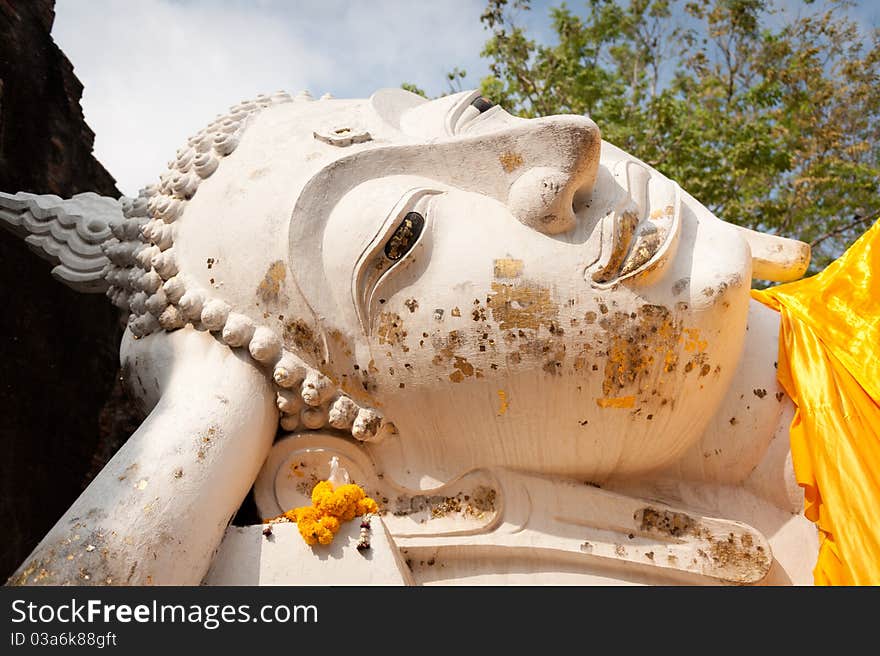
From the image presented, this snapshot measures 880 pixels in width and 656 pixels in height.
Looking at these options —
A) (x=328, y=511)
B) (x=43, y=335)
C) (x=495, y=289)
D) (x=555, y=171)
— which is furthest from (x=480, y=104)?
(x=43, y=335)

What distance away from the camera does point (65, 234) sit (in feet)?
10.0

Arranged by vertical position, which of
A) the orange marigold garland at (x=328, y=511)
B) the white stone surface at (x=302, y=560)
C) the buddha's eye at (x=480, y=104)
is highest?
the buddha's eye at (x=480, y=104)

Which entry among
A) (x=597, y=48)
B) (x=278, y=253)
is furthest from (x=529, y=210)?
(x=597, y=48)

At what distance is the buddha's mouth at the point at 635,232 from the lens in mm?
2449

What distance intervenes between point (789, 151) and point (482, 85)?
3685 millimetres

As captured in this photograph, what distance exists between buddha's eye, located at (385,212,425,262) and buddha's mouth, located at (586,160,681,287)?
55cm

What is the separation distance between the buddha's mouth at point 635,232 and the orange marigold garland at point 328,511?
0.97 metres

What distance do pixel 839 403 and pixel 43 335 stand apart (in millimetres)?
3473

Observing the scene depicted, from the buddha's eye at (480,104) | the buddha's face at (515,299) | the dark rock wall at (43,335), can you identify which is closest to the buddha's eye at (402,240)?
the buddha's face at (515,299)

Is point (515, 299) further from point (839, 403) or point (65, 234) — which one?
point (65, 234)

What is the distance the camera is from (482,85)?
31.1 feet

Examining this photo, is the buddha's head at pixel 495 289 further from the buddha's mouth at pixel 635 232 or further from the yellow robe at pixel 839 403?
the yellow robe at pixel 839 403
